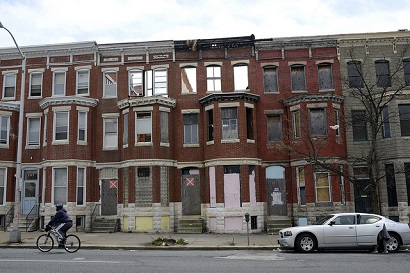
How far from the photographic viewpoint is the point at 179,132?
82.3 feet

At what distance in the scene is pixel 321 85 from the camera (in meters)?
25.2

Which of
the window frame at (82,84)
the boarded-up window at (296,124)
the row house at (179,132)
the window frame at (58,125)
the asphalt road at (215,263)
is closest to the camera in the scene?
the asphalt road at (215,263)

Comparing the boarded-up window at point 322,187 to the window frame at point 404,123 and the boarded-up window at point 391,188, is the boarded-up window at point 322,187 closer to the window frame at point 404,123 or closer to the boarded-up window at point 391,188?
the boarded-up window at point 391,188

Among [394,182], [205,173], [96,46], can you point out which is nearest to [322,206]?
[394,182]

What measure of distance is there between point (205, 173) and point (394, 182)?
10632 mm

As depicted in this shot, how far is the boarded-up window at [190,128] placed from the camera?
2516cm

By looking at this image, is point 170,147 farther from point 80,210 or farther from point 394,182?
point 394,182

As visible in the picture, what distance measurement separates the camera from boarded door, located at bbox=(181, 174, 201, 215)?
24.4 m

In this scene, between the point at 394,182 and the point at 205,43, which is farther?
the point at 205,43

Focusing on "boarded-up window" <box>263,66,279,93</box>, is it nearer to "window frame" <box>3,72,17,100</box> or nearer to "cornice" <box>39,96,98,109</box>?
"cornice" <box>39,96,98,109</box>

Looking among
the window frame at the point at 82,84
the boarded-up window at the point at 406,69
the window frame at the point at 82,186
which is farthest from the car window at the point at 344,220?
the window frame at the point at 82,84

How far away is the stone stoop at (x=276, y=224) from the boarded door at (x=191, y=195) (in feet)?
13.6

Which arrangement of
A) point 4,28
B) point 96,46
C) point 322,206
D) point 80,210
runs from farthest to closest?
point 96,46
point 80,210
point 322,206
point 4,28

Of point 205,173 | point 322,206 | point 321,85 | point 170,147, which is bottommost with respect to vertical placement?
point 322,206
